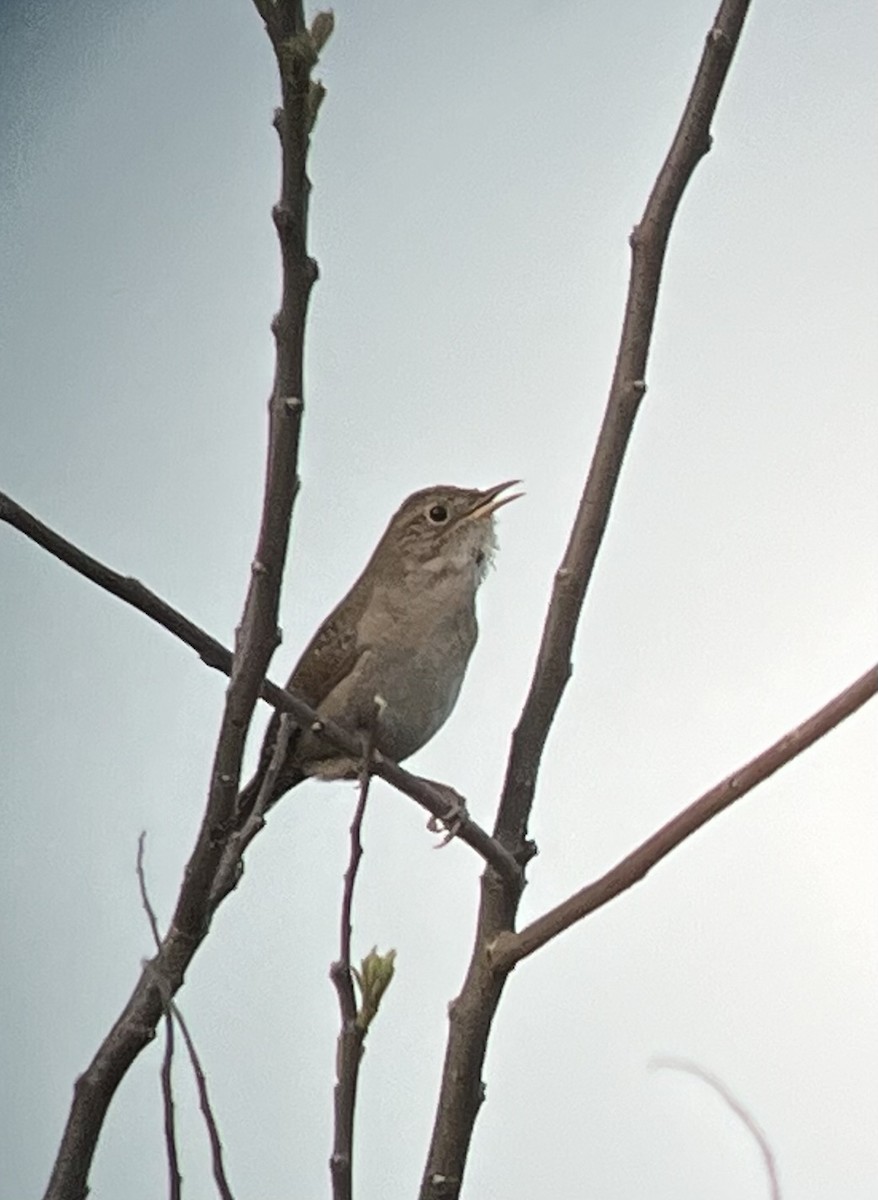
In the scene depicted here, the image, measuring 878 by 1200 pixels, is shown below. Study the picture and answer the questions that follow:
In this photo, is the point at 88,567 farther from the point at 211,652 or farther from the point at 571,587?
the point at 571,587

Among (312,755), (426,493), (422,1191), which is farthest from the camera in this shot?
(426,493)

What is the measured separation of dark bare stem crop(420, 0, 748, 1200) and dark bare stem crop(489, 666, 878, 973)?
0.07 metres

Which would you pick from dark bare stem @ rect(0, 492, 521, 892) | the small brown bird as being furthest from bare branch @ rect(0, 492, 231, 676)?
the small brown bird

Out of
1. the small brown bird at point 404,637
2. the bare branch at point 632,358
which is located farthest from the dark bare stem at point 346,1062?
the small brown bird at point 404,637

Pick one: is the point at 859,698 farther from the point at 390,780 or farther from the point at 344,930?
the point at 390,780

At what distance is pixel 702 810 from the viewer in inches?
26.0

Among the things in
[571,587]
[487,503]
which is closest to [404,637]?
[487,503]

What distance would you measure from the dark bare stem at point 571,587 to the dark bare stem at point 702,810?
65 mm

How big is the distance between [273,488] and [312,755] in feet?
2.25

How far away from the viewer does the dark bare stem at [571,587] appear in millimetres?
783

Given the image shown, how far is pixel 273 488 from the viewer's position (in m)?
0.70

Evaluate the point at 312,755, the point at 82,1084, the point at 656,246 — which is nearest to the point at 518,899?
the point at 82,1084

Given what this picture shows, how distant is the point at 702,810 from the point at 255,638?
0.67ft

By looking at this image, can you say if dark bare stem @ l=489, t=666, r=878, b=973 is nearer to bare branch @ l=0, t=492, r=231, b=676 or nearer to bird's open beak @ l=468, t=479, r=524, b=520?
bare branch @ l=0, t=492, r=231, b=676
